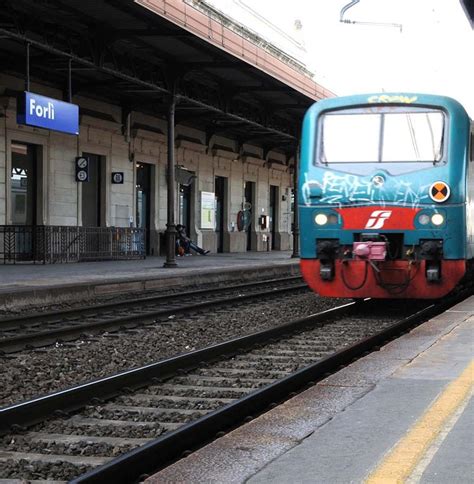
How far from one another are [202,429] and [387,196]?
19.3 feet

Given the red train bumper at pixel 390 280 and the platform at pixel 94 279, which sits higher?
the red train bumper at pixel 390 280

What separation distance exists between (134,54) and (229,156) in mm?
12884

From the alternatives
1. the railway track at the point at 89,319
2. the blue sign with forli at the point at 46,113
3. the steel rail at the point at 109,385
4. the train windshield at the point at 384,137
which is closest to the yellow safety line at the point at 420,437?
the steel rail at the point at 109,385

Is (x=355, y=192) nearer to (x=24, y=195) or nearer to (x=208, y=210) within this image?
(x=24, y=195)

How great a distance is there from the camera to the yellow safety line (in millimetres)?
3342

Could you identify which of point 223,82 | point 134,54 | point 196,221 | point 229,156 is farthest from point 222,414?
point 229,156

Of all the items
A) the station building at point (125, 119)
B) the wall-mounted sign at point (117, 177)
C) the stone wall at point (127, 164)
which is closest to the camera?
the station building at point (125, 119)

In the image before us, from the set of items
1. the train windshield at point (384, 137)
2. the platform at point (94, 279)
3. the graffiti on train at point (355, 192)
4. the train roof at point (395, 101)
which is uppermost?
the train roof at point (395, 101)

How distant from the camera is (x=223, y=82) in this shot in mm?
23141

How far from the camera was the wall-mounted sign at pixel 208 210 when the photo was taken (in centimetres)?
2998

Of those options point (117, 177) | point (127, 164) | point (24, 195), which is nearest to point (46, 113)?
point (24, 195)

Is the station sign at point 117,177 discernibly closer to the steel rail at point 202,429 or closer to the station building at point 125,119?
the station building at point 125,119

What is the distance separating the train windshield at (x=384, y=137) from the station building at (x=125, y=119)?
664 centimetres

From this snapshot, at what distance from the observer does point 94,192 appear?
79.5 ft
